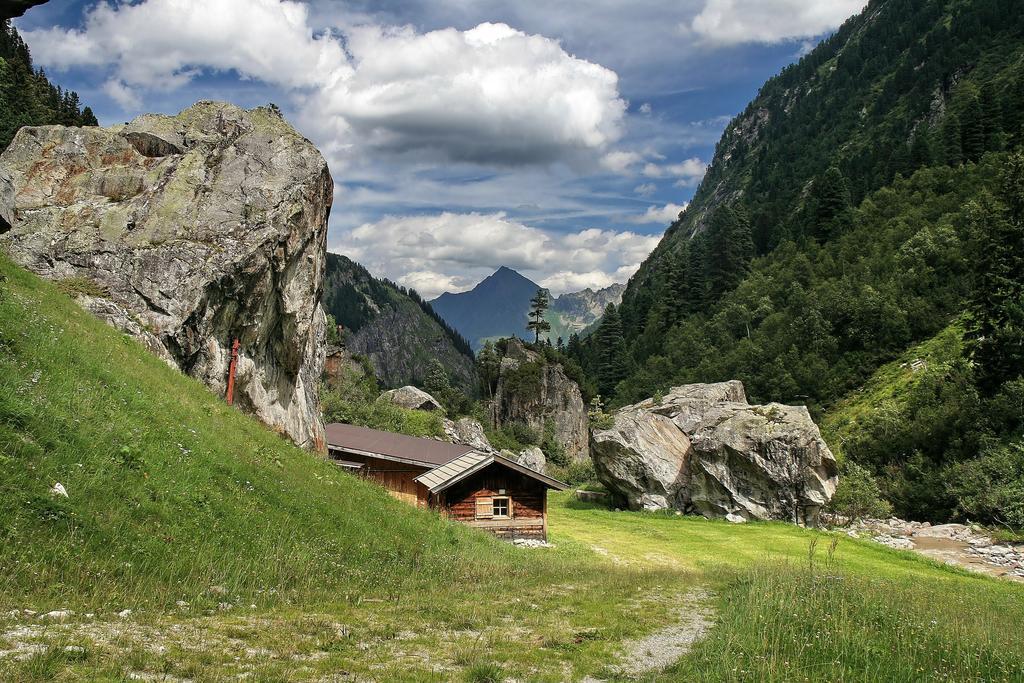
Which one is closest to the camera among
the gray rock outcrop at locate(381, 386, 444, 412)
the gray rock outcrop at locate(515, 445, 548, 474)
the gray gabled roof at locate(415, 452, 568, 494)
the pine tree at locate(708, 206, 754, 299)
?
the gray gabled roof at locate(415, 452, 568, 494)

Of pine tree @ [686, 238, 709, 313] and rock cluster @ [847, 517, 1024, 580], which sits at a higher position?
pine tree @ [686, 238, 709, 313]

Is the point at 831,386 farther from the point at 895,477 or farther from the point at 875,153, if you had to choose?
the point at 875,153

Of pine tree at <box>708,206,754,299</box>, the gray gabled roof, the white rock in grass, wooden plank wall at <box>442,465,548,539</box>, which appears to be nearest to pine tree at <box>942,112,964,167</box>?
pine tree at <box>708,206,754,299</box>

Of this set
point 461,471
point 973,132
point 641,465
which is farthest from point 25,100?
point 973,132

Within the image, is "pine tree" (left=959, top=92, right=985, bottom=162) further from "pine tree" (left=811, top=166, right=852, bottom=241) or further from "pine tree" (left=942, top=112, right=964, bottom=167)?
"pine tree" (left=811, top=166, right=852, bottom=241)

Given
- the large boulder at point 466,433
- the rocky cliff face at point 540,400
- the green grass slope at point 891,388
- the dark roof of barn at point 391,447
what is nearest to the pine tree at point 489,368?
the rocky cliff face at point 540,400

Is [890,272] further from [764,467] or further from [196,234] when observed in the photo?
[196,234]

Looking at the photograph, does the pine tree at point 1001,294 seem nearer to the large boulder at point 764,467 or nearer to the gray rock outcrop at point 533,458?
the large boulder at point 764,467

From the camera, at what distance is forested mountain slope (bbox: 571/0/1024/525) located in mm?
45250

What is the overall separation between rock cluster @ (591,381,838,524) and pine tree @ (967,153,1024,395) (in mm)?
13519

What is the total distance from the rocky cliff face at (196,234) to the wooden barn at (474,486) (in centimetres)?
460

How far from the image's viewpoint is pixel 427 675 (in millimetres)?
7996

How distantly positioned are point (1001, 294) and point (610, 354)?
72074 mm

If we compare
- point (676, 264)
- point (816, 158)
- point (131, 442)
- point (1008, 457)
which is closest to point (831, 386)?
point (1008, 457)
